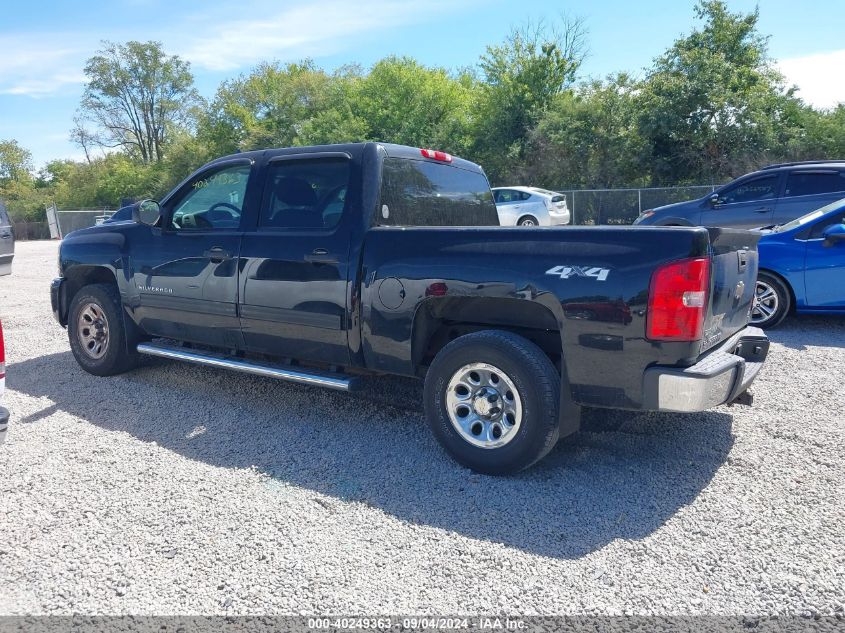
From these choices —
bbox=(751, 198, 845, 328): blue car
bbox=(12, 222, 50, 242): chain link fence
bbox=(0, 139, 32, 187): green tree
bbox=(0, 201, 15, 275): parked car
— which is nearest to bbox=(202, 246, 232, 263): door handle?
bbox=(751, 198, 845, 328): blue car

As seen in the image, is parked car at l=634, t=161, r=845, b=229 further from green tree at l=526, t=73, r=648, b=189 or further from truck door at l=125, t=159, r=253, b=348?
green tree at l=526, t=73, r=648, b=189

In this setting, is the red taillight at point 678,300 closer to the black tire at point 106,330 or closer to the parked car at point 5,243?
the black tire at point 106,330

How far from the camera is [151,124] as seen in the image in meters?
64.2

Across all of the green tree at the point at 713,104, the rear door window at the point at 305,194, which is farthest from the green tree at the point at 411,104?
the rear door window at the point at 305,194

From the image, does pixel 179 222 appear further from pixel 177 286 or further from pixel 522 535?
pixel 522 535

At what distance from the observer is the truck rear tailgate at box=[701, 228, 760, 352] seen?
3.55m

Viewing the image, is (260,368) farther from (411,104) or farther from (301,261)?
(411,104)

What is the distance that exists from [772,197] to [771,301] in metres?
4.35

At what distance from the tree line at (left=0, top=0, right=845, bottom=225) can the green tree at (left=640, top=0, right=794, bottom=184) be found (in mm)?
46

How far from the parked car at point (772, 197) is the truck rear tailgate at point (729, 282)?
7.22 meters

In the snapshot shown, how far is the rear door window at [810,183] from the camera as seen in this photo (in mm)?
10531

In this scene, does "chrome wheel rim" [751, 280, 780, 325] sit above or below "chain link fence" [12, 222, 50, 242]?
below

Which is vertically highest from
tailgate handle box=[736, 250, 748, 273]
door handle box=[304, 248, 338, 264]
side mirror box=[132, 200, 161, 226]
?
side mirror box=[132, 200, 161, 226]

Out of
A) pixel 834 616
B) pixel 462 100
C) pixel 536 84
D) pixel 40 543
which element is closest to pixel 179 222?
Answer: pixel 40 543
